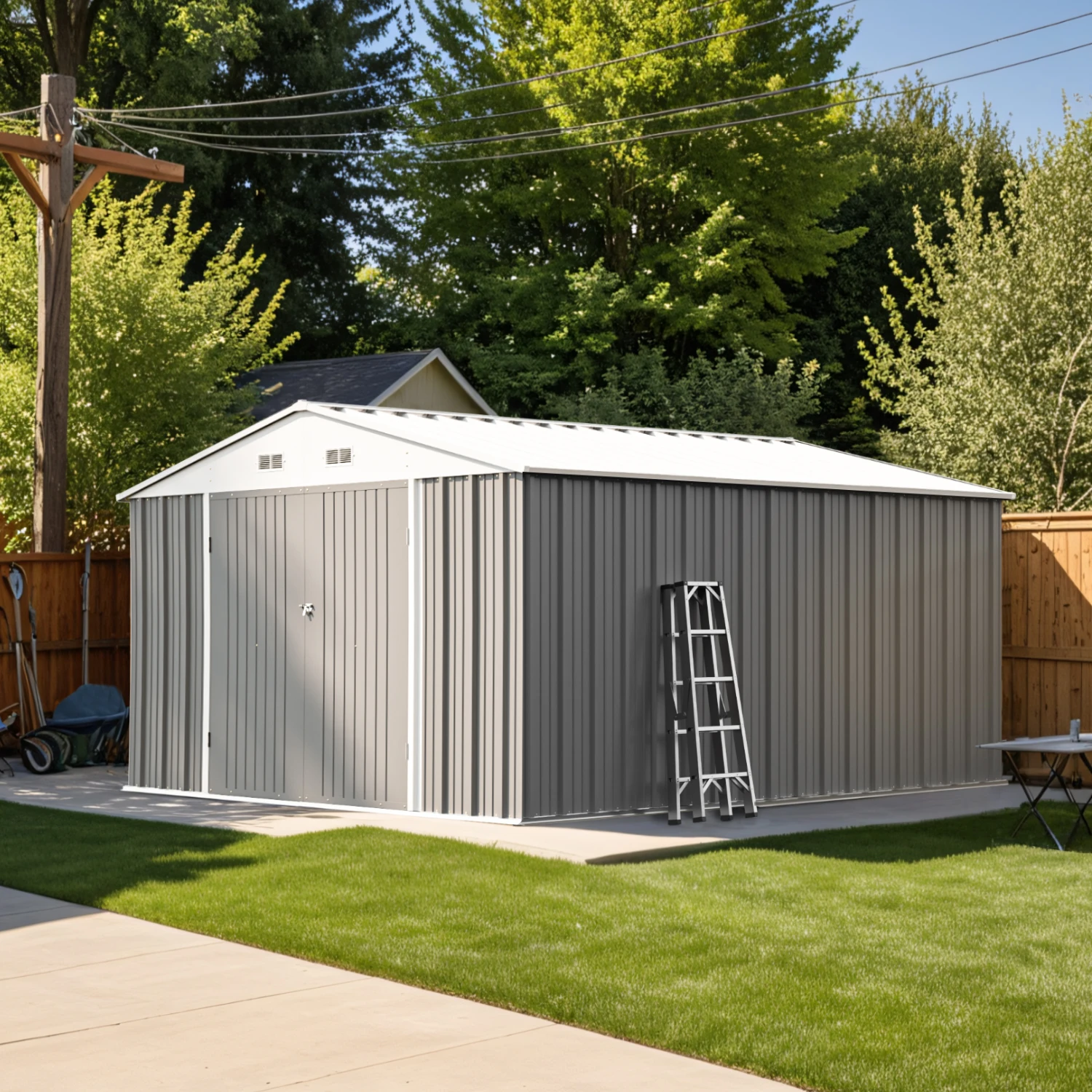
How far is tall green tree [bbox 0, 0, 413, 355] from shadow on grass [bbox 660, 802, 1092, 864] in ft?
71.3

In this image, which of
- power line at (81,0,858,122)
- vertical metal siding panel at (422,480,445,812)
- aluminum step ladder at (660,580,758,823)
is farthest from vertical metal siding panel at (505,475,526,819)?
power line at (81,0,858,122)

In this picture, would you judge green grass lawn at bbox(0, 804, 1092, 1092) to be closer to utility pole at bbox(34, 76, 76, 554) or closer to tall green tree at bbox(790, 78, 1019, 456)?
utility pole at bbox(34, 76, 76, 554)

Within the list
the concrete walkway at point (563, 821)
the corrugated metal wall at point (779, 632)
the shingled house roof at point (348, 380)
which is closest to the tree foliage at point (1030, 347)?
the corrugated metal wall at point (779, 632)

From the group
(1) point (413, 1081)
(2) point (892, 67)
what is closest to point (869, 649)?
(1) point (413, 1081)

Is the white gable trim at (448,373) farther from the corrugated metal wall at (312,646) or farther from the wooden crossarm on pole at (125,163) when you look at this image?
the corrugated metal wall at (312,646)

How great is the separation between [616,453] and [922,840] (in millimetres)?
3727

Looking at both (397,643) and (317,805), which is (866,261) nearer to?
(397,643)

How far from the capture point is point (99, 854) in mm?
9281

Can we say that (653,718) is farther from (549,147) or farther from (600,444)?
(549,147)

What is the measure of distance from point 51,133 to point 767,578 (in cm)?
884

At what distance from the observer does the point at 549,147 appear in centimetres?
2888

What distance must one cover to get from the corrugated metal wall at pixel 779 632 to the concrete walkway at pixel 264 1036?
3.94m

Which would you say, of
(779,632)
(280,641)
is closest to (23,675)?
(280,641)

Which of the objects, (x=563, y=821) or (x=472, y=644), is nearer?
(x=563, y=821)
